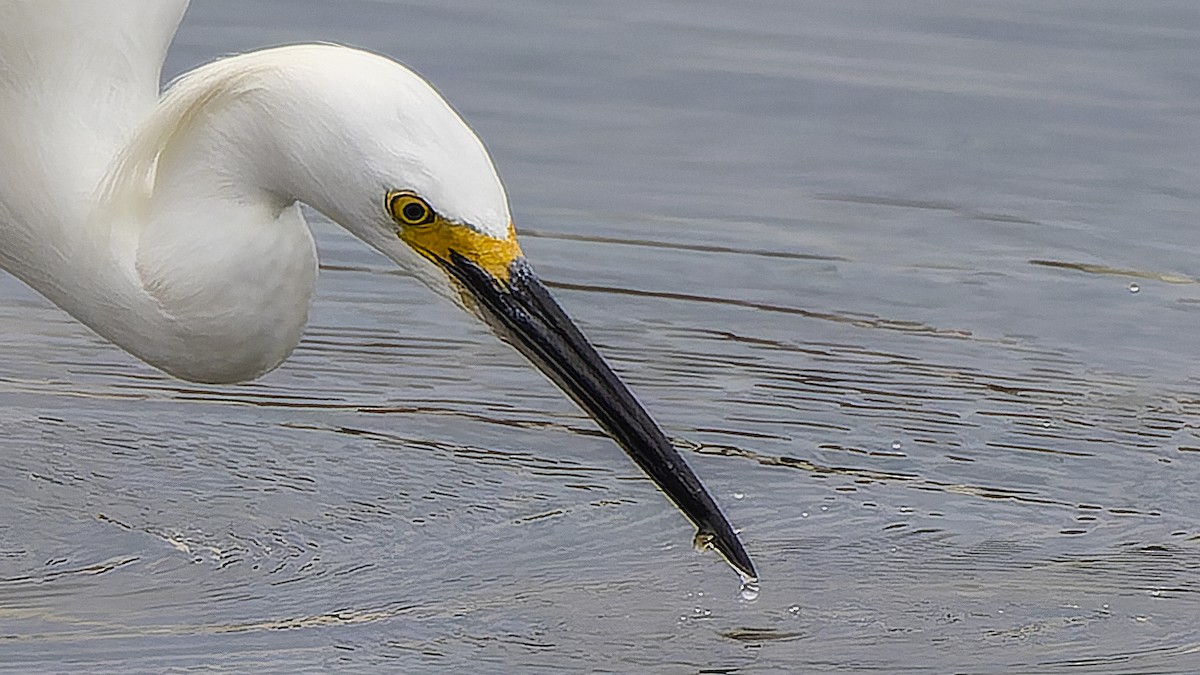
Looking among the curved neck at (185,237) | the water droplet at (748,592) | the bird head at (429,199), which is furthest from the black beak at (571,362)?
the water droplet at (748,592)

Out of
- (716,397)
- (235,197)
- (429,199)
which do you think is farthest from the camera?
(716,397)

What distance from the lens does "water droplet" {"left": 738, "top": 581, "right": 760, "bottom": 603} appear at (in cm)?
518

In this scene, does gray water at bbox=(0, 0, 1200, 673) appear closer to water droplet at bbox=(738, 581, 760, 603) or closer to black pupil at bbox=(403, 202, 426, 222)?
water droplet at bbox=(738, 581, 760, 603)

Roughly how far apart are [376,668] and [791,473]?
4.08 ft

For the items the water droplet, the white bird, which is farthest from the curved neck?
the water droplet

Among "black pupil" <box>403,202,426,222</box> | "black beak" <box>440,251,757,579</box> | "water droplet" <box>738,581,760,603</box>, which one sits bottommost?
"water droplet" <box>738,581,760,603</box>

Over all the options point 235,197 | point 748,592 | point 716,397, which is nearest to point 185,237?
point 235,197

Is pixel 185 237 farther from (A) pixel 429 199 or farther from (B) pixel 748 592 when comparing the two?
(B) pixel 748 592

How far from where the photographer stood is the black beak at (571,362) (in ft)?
13.6

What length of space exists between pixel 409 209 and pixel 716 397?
241cm

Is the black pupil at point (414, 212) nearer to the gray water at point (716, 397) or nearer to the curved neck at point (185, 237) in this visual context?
Result: the curved neck at point (185, 237)

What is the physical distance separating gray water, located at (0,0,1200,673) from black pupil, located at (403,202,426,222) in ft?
3.95

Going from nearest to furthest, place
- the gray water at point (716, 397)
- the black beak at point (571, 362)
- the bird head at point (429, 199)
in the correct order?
the bird head at point (429, 199) < the black beak at point (571, 362) < the gray water at point (716, 397)

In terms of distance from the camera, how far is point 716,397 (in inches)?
250
